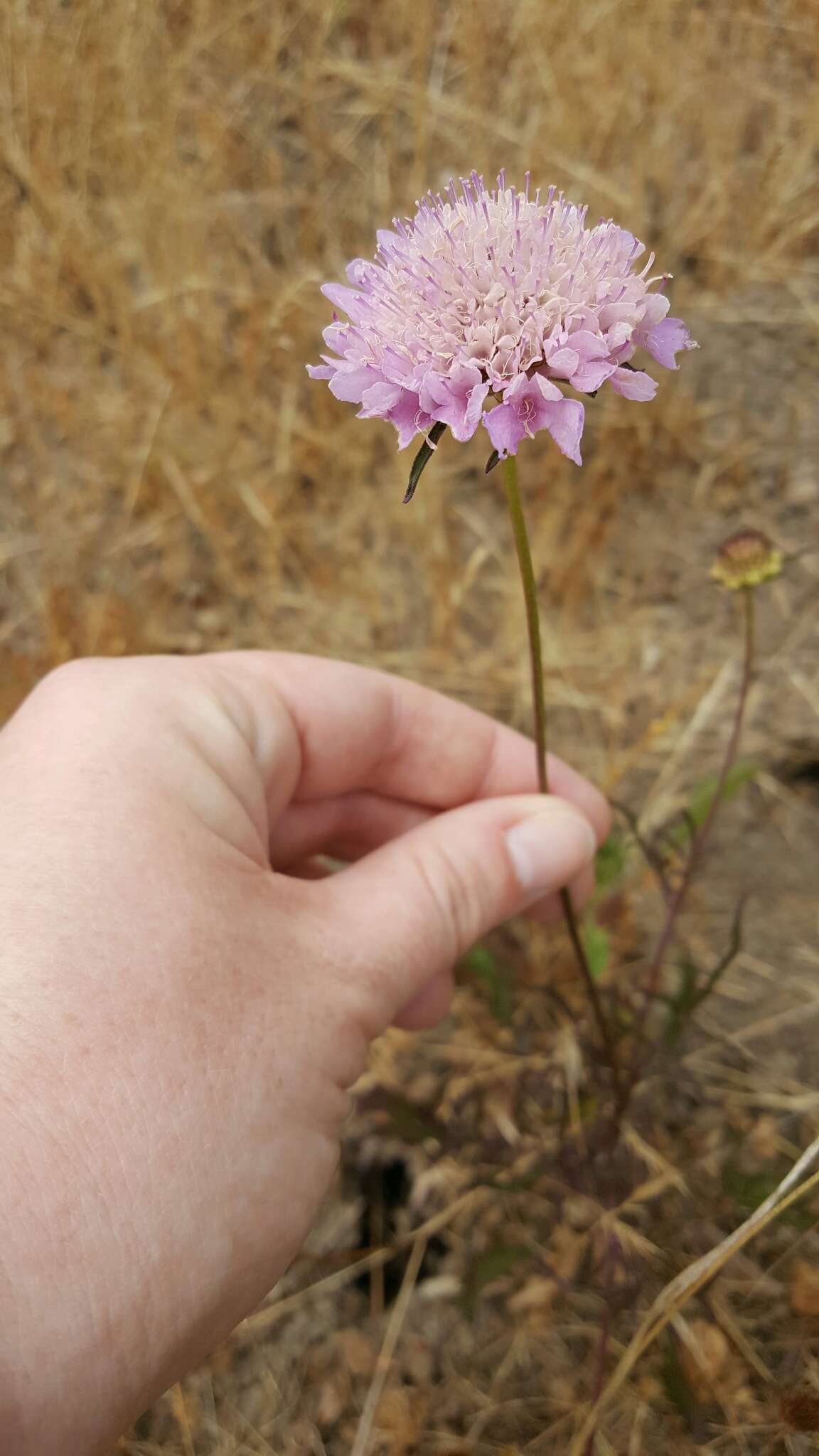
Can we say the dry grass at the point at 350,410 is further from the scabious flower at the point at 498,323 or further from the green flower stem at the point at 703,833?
the scabious flower at the point at 498,323

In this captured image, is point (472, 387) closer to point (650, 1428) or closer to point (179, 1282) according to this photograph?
point (179, 1282)

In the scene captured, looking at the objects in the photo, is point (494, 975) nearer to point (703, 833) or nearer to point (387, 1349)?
point (703, 833)

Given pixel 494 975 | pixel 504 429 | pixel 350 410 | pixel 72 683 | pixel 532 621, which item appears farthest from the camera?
pixel 350 410

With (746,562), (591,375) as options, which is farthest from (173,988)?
(746,562)

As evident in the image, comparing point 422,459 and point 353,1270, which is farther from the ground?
point 422,459

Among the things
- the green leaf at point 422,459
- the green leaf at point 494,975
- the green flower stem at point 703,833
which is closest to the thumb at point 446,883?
the green flower stem at point 703,833

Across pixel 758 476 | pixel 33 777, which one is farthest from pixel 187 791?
pixel 758 476

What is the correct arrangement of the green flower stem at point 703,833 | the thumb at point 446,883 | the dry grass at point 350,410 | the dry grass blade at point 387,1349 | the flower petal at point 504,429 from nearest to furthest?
the flower petal at point 504,429
the thumb at point 446,883
the green flower stem at point 703,833
the dry grass blade at point 387,1349
the dry grass at point 350,410
